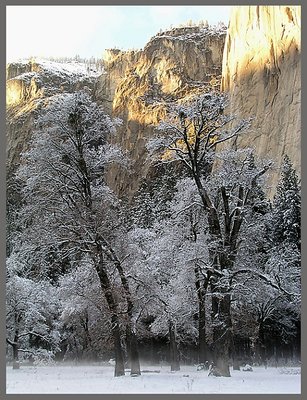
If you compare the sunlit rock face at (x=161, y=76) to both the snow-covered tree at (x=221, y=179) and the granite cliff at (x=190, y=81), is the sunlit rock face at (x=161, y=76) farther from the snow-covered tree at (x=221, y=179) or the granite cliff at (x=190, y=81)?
the snow-covered tree at (x=221, y=179)

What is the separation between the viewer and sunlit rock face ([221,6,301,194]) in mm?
62531

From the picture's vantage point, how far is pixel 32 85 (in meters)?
125

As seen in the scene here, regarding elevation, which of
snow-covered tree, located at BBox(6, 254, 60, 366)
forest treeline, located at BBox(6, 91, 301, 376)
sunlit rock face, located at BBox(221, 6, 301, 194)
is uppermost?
sunlit rock face, located at BBox(221, 6, 301, 194)

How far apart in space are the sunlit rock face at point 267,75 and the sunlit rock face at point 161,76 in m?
18.8

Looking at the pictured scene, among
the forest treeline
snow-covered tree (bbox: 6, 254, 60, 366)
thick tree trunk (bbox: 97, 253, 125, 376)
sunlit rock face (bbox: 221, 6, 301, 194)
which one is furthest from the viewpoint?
sunlit rock face (bbox: 221, 6, 301, 194)

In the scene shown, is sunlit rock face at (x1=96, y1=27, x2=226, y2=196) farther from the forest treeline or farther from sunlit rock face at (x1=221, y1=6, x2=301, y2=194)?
the forest treeline

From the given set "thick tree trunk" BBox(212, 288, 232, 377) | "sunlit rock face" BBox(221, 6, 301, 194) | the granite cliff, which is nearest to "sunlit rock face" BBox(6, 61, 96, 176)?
the granite cliff

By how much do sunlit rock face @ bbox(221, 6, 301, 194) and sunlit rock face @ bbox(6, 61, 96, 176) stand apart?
149 ft

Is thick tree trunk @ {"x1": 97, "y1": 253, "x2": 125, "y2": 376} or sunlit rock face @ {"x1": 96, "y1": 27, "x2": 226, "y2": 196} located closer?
thick tree trunk @ {"x1": 97, "y1": 253, "x2": 125, "y2": 376}

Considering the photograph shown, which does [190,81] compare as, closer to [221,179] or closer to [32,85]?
[32,85]

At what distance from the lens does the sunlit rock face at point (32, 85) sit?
4281 inches

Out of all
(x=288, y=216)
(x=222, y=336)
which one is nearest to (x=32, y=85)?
(x=288, y=216)

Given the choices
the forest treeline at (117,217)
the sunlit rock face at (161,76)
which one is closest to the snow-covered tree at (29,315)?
the forest treeline at (117,217)

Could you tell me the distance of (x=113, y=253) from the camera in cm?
1969
